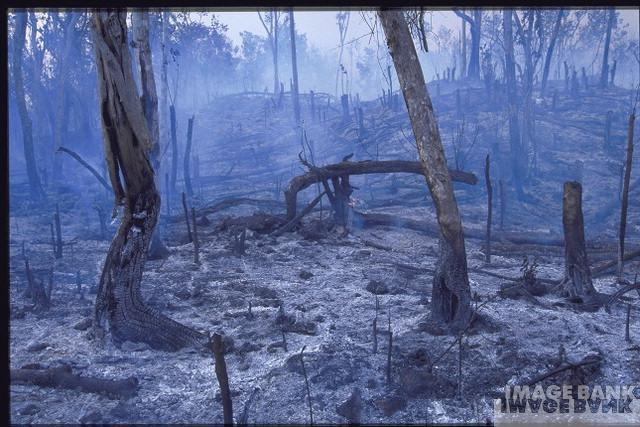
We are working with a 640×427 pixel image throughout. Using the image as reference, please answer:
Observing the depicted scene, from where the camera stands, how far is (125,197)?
552 centimetres

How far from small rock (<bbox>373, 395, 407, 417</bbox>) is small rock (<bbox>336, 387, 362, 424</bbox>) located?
0.51 ft

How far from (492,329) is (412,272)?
8.10ft

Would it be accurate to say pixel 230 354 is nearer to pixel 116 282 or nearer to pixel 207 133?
pixel 116 282

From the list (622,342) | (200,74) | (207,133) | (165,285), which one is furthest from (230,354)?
(200,74)

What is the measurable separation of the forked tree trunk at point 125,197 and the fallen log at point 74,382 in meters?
0.80

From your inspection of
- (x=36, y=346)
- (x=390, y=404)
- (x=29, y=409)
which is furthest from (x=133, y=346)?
(x=390, y=404)

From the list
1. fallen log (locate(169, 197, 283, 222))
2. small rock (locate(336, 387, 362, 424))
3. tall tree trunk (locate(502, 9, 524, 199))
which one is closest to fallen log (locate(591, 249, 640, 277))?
small rock (locate(336, 387, 362, 424))

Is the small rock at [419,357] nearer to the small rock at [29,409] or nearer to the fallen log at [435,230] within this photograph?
the small rock at [29,409]

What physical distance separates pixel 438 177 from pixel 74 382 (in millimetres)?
3945

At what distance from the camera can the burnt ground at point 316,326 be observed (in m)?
4.40

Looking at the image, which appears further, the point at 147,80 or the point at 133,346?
the point at 147,80

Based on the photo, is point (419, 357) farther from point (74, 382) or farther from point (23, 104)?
point (23, 104)

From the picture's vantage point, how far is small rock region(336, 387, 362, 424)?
4211 mm

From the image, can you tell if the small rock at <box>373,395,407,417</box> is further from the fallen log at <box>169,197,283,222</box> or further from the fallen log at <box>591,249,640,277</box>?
the fallen log at <box>169,197,283,222</box>
